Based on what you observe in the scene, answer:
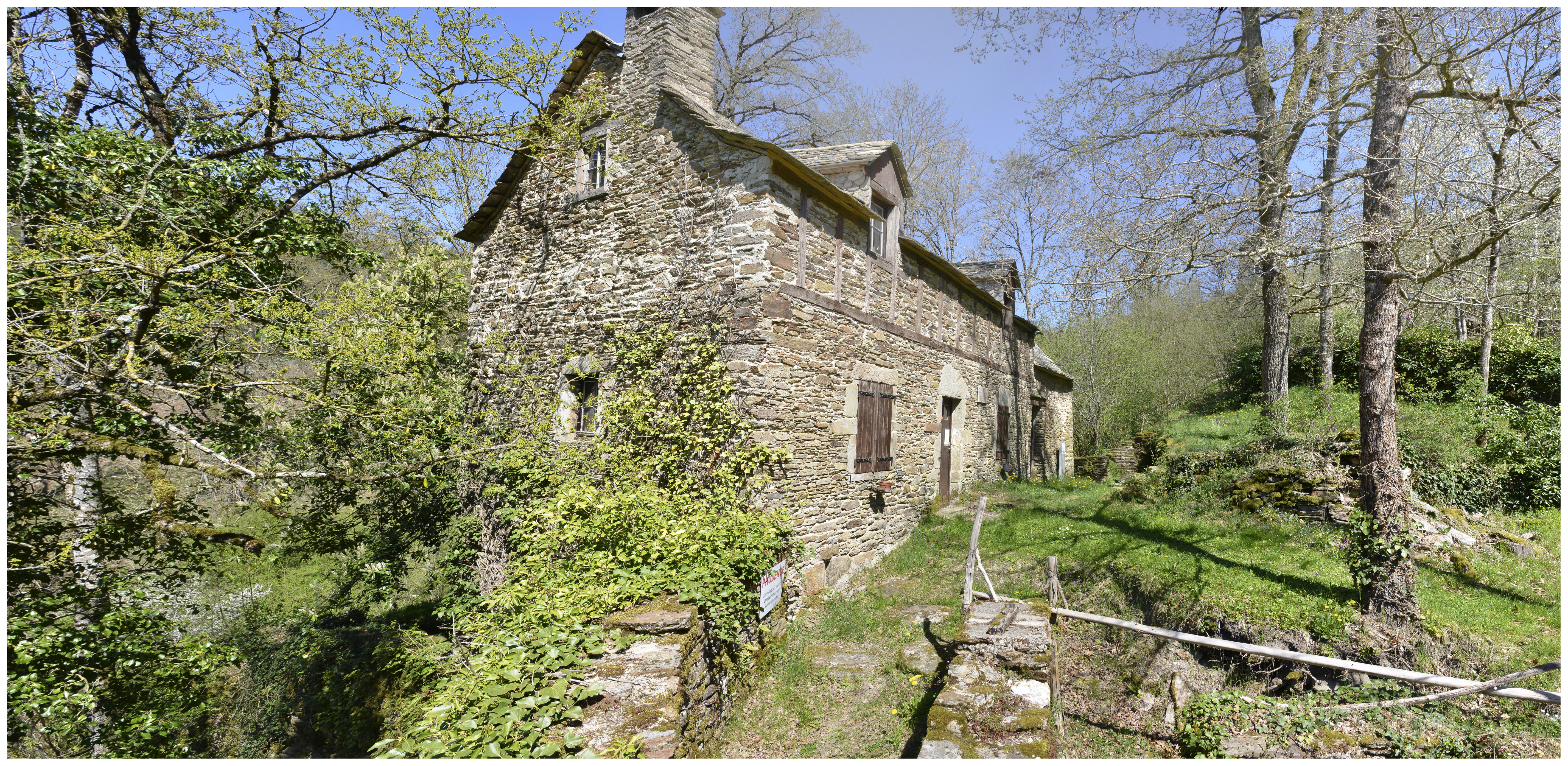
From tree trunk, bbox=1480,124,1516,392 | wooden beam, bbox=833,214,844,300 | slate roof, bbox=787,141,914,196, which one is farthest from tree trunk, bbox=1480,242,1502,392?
wooden beam, bbox=833,214,844,300

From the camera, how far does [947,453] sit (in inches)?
456

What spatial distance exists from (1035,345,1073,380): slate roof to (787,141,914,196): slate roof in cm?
942

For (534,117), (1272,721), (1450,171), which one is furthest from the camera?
(534,117)

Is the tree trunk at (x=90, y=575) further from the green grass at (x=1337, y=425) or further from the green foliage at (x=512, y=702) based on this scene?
the green grass at (x=1337, y=425)

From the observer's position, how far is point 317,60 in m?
5.86

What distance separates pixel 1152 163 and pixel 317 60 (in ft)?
32.3

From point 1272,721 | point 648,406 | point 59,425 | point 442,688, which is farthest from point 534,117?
point 1272,721

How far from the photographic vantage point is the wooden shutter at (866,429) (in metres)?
8.35

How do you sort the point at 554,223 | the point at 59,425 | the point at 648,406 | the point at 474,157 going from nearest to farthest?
the point at 59,425, the point at 648,406, the point at 554,223, the point at 474,157

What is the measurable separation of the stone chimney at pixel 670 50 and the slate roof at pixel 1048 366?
1264 cm

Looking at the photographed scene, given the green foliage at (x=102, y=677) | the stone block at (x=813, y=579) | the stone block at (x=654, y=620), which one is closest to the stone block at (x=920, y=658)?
the stone block at (x=813, y=579)

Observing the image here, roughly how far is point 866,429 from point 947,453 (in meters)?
3.71

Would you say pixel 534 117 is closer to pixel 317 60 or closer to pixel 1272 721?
pixel 317 60

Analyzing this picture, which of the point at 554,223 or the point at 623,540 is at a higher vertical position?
the point at 554,223
